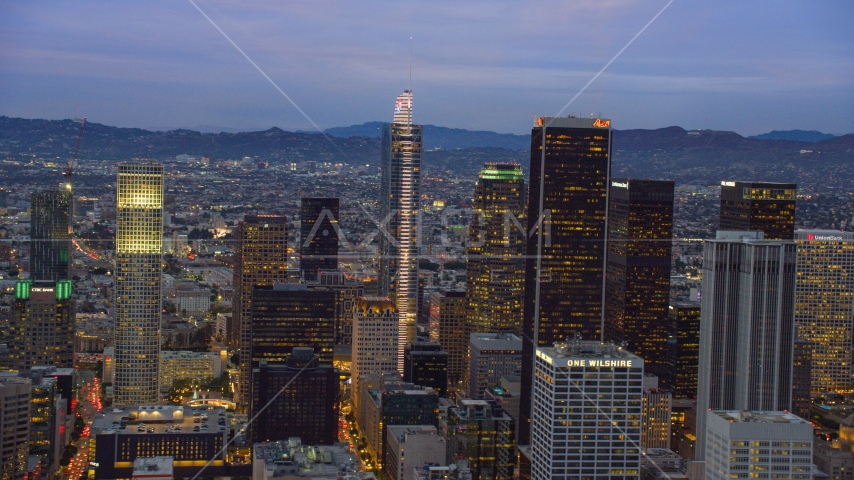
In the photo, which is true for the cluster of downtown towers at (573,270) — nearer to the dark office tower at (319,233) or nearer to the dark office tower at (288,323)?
the dark office tower at (319,233)

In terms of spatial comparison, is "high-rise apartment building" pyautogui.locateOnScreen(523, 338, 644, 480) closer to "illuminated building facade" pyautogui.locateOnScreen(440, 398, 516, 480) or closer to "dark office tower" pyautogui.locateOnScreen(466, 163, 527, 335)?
"illuminated building facade" pyautogui.locateOnScreen(440, 398, 516, 480)

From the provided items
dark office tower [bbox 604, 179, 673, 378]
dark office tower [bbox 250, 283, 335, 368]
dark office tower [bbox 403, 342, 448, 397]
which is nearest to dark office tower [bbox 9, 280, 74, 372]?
dark office tower [bbox 250, 283, 335, 368]

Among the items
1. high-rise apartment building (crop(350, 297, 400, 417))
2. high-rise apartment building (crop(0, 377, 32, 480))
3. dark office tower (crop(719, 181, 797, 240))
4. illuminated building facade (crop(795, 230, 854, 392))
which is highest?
dark office tower (crop(719, 181, 797, 240))

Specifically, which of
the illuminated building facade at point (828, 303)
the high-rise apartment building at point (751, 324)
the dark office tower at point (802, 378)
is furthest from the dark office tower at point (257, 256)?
the high-rise apartment building at point (751, 324)

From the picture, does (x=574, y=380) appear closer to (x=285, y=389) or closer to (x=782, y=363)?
(x=782, y=363)

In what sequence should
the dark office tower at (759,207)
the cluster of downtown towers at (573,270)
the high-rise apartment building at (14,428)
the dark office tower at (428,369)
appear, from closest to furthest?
the cluster of downtown towers at (573,270) → the high-rise apartment building at (14,428) → the dark office tower at (759,207) → the dark office tower at (428,369)

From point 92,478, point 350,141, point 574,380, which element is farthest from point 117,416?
point 350,141
